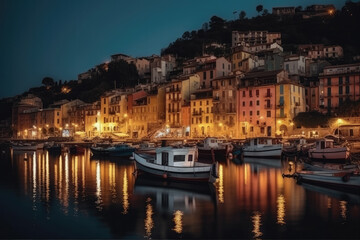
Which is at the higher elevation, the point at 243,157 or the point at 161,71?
the point at 161,71

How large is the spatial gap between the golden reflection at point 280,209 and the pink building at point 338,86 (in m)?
41.0

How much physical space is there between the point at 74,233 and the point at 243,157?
33.6m

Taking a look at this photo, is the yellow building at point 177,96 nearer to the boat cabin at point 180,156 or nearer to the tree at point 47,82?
the boat cabin at point 180,156

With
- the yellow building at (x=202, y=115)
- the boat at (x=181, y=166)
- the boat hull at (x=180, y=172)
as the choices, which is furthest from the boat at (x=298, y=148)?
the boat hull at (x=180, y=172)

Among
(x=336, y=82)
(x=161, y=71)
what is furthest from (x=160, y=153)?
(x=161, y=71)

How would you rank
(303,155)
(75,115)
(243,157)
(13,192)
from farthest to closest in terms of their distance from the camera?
1. (75,115)
2. (243,157)
3. (303,155)
4. (13,192)

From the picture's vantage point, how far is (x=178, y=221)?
16.0 meters

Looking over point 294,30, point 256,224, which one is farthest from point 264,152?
point 294,30

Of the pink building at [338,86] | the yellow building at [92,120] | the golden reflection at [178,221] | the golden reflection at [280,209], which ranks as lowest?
the golden reflection at [178,221]

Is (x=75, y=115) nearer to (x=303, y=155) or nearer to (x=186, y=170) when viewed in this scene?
(x=303, y=155)

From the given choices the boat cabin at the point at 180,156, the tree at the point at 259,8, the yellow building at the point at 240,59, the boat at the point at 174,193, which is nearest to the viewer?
the boat at the point at 174,193

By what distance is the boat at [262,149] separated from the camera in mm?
42972

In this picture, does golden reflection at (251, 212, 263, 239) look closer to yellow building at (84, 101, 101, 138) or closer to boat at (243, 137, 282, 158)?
boat at (243, 137, 282, 158)

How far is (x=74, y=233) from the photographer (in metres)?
14.5
